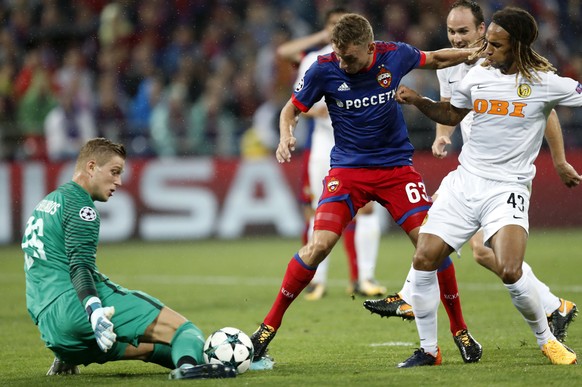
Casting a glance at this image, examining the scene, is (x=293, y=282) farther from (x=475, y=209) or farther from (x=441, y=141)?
(x=441, y=141)

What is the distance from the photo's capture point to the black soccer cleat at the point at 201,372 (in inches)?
238

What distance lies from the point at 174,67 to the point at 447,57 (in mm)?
12230

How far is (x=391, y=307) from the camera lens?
6.98 metres

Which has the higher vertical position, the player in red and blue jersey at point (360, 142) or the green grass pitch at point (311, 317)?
the player in red and blue jersey at point (360, 142)

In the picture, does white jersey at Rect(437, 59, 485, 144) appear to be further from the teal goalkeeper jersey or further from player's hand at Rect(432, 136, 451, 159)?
the teal goalkeeper jersey

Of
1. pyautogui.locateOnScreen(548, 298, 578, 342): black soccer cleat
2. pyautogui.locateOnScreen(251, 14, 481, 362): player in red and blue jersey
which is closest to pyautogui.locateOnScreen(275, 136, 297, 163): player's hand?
pyautogui.locateOnScreen(251, 14, 481, 362): player in red and blue jersey

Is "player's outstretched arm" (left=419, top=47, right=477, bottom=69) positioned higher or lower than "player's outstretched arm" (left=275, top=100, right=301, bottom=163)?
higher

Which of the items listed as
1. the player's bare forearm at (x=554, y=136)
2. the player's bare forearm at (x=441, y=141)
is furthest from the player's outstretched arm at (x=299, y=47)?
the player's bare forearm at (x=554, y=136)

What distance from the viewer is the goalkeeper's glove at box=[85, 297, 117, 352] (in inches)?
226

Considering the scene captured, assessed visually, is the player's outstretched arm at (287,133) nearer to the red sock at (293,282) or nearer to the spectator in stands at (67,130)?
the red sock at (293,282)

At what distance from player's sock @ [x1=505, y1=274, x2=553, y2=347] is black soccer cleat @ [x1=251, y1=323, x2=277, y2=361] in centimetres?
151

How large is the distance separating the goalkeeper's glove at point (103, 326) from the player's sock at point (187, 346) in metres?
0.49

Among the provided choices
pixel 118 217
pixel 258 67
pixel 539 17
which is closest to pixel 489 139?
pixel 118 217

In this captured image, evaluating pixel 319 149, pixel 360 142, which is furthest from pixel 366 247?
pixel 360 142
